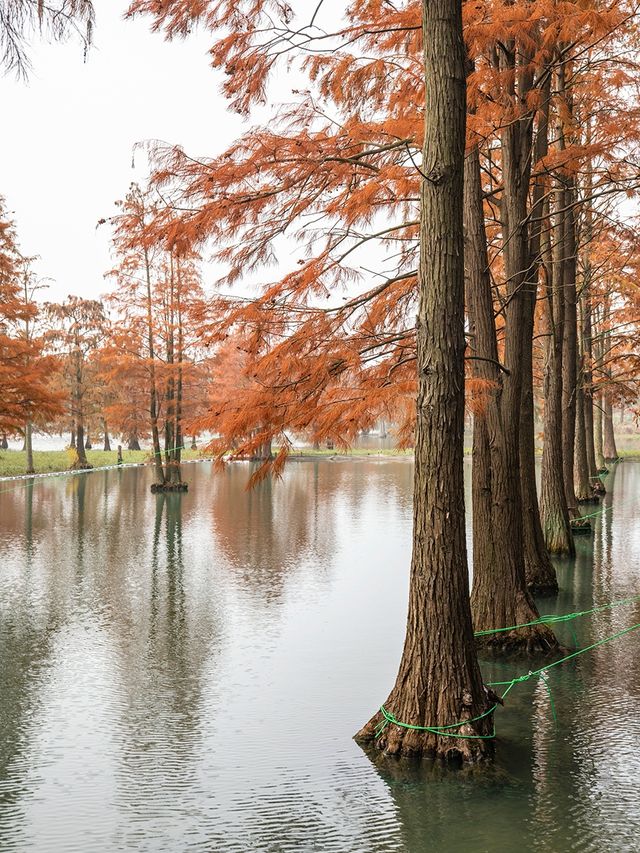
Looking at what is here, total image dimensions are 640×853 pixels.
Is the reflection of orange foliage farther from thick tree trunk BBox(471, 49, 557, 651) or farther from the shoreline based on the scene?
the shoreline

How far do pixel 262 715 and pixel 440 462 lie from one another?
253 centimetres

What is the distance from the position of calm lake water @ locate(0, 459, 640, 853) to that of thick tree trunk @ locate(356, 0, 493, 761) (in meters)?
0.35

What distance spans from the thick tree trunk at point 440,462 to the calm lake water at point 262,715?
35 centimetres

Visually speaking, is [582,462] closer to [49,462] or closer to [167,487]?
[167,487]

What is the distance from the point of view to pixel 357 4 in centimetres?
805

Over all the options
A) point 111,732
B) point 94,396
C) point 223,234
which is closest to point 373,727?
point 111,732

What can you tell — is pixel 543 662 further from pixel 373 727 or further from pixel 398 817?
pixel 398 817

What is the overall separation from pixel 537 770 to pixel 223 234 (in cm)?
499

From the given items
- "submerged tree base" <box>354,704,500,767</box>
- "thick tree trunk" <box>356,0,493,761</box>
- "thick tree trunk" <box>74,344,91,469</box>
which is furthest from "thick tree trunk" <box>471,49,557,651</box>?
"thick tree trunk" <box>74,344,91,469</box>

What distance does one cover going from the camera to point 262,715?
6742mm

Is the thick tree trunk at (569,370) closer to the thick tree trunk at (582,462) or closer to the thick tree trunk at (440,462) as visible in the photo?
the thick tree trunk at (582,462)

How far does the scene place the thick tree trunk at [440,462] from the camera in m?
5.56

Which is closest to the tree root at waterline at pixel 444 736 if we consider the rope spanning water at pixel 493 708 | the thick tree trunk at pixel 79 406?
the rope spanning water at pixel 493 708

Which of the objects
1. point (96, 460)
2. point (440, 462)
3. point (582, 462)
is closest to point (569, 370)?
point (582, 462)
